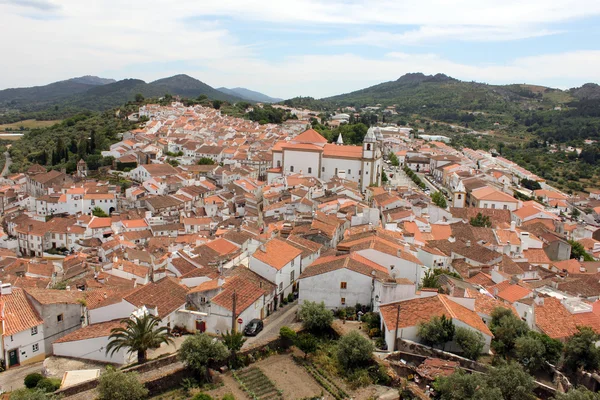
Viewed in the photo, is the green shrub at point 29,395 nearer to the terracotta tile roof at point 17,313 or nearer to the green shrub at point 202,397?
the green shrub at point 202,397

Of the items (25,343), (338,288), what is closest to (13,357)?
(25,343)

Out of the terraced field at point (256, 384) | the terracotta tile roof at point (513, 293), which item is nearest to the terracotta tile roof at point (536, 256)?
the terracotta tile roof at point (513, 293)

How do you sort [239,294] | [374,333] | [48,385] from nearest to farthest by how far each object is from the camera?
[48,385]
[374,333]
[239,294]

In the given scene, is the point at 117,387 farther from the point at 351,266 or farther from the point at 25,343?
the point at 351,266

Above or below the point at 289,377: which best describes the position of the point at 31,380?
above

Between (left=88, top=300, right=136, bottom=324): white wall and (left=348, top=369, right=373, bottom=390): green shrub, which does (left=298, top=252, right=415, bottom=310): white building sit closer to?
(left=348, top=369, right=373, bottom=390): green shrub

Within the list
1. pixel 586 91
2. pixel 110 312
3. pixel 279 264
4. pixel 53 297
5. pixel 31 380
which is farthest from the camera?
pixel 586 91

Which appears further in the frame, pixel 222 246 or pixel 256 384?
pixel 222 246

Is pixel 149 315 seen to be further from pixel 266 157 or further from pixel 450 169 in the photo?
pixel 450 169
